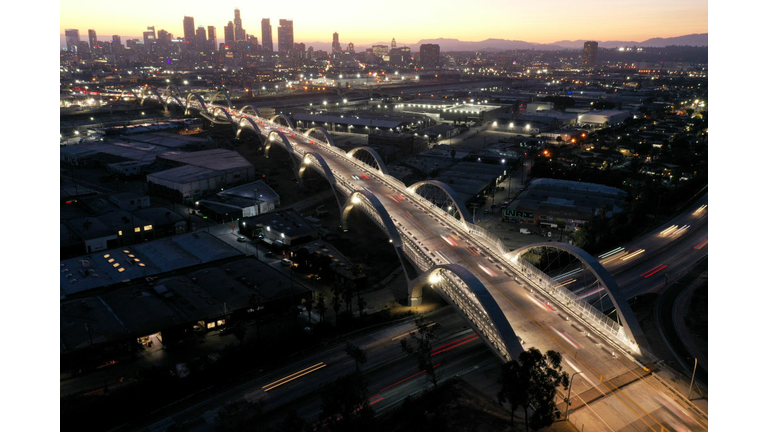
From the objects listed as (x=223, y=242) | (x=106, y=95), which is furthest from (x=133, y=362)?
(x=106, y=95)

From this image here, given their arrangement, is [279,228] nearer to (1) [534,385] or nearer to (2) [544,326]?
(2) [544,326]

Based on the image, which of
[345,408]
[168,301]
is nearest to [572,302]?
[345,408]

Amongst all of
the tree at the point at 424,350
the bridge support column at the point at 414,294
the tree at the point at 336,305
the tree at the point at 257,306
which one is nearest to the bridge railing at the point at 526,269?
the bridge support column at the point at 414,294

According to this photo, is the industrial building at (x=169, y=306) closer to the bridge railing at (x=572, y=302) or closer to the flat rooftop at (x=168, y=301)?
the flat rooftop at (x=168, y=301)

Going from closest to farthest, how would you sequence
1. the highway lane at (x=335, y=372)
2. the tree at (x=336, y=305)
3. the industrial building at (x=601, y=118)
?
the highway lane at (x=335, y=372)
the tree at (x=336, y=305)
the industrial building at (x=601, y=118)

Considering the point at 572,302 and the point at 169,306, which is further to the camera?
the point at 169,306
